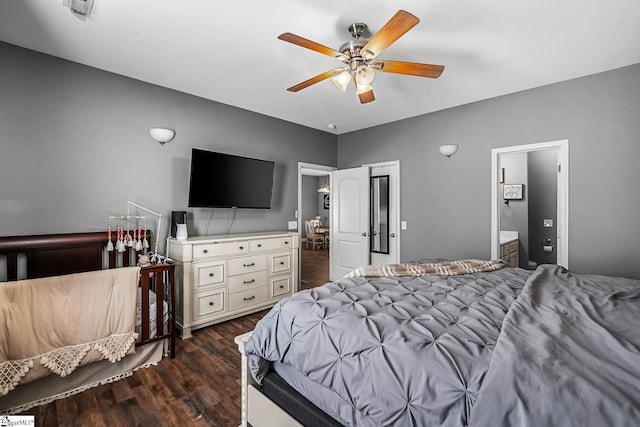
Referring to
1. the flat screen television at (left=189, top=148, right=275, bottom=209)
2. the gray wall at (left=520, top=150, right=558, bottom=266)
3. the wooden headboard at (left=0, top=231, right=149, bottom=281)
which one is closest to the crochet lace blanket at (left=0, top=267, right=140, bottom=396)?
the wooden headboard at (left=0, top=231, right=149, bottom=281)

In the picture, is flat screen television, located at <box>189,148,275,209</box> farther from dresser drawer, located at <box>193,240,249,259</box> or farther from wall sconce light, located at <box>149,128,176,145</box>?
dresser drawer, located at <box>193,240,249,259</box>

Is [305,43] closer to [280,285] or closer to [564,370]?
[564,370]

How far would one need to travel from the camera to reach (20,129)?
7.91ft

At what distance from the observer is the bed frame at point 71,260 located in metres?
2.35

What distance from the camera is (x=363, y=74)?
2.19 metres

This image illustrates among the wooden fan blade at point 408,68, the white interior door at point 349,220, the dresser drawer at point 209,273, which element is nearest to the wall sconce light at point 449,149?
the white interior door at point 349,220

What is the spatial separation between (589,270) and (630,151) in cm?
119

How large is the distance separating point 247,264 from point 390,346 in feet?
8.27

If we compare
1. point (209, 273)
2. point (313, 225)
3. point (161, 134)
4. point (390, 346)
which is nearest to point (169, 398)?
point (209, 273)

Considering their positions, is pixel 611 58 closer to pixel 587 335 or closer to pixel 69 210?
pixel 587 335

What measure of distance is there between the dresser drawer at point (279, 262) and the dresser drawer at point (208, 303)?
68 centimetres

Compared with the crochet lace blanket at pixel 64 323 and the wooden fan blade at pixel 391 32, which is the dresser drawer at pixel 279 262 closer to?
the crochet lace blanket at pixel 64 323

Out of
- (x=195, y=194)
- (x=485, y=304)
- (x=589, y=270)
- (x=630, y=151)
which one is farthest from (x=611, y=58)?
(x=195, y=194)

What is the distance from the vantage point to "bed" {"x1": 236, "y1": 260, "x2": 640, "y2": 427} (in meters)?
0.88
